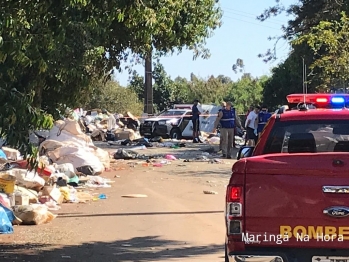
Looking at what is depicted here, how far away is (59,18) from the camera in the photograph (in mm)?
6789

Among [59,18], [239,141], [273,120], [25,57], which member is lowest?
[239,141]

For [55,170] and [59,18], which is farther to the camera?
[55,170]

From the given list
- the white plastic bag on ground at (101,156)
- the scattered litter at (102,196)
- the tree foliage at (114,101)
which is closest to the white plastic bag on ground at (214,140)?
the white plastic bag on ground at (101,156)

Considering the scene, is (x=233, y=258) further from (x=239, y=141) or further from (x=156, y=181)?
(x=239, y=141)

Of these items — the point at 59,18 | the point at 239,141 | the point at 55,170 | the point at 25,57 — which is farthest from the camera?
the point at 239,141

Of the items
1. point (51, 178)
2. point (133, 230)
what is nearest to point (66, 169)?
point (51, 178)

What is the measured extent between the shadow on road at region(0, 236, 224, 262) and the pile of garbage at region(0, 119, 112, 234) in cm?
95

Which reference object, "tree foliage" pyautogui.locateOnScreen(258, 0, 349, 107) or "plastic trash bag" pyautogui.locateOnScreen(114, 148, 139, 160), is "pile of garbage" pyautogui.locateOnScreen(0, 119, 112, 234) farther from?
"tree foliage" pyautogui.locateOnScreen(258, 0, 349, 107)

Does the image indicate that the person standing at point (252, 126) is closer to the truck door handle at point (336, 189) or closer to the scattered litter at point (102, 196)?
the scattered litter at point (102, 196)

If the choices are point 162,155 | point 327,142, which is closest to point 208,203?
point 327,142

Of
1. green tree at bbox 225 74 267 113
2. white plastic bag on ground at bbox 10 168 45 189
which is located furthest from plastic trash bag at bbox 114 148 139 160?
green tree at bbox 225 74 267 113

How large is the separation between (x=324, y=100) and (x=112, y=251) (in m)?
3.37

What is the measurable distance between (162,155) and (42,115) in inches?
634

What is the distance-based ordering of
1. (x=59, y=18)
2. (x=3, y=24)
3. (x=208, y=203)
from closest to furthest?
1. (x=3, y=24)
2. (x=59, y=18)
3. (x=208, y=203)
